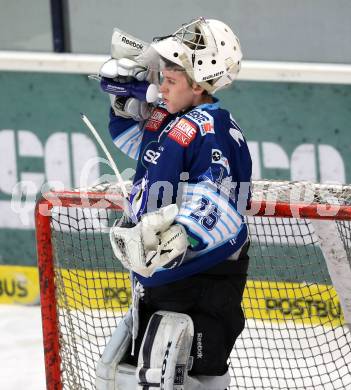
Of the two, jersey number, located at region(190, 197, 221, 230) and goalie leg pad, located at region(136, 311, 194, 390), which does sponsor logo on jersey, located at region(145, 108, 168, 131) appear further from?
goalie leg pad, located at region(136, 311, 194, 390)

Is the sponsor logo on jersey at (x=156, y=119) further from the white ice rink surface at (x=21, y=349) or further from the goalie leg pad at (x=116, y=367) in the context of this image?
the white ice rink surface at (x=21, y=349)

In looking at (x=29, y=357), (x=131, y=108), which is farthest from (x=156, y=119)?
(x=29, y=357)

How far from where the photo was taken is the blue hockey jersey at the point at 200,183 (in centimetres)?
312

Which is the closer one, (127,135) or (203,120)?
(203,120)

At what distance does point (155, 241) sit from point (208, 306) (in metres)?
0.35

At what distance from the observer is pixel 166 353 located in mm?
3230

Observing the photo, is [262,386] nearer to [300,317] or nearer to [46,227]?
[300,317]

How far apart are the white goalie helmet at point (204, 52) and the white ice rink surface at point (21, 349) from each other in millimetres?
2084

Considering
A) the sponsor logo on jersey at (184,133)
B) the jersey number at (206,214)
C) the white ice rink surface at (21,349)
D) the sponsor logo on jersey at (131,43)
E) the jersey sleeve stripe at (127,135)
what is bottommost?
the white ice rink surface at (21,349)

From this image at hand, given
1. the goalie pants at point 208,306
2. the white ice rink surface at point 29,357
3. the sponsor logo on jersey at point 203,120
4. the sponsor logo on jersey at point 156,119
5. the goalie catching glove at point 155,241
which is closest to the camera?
the goalie catching glove at point 155,241

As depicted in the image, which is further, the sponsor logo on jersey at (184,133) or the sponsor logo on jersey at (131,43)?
the sponsor logo on jersey at (131,43)

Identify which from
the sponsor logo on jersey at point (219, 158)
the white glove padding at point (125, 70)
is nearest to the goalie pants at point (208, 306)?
the sponsor logo on jersey at point (219, 158)

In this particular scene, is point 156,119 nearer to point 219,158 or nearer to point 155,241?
point 219,158

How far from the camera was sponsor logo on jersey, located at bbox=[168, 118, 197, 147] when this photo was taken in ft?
10.3
